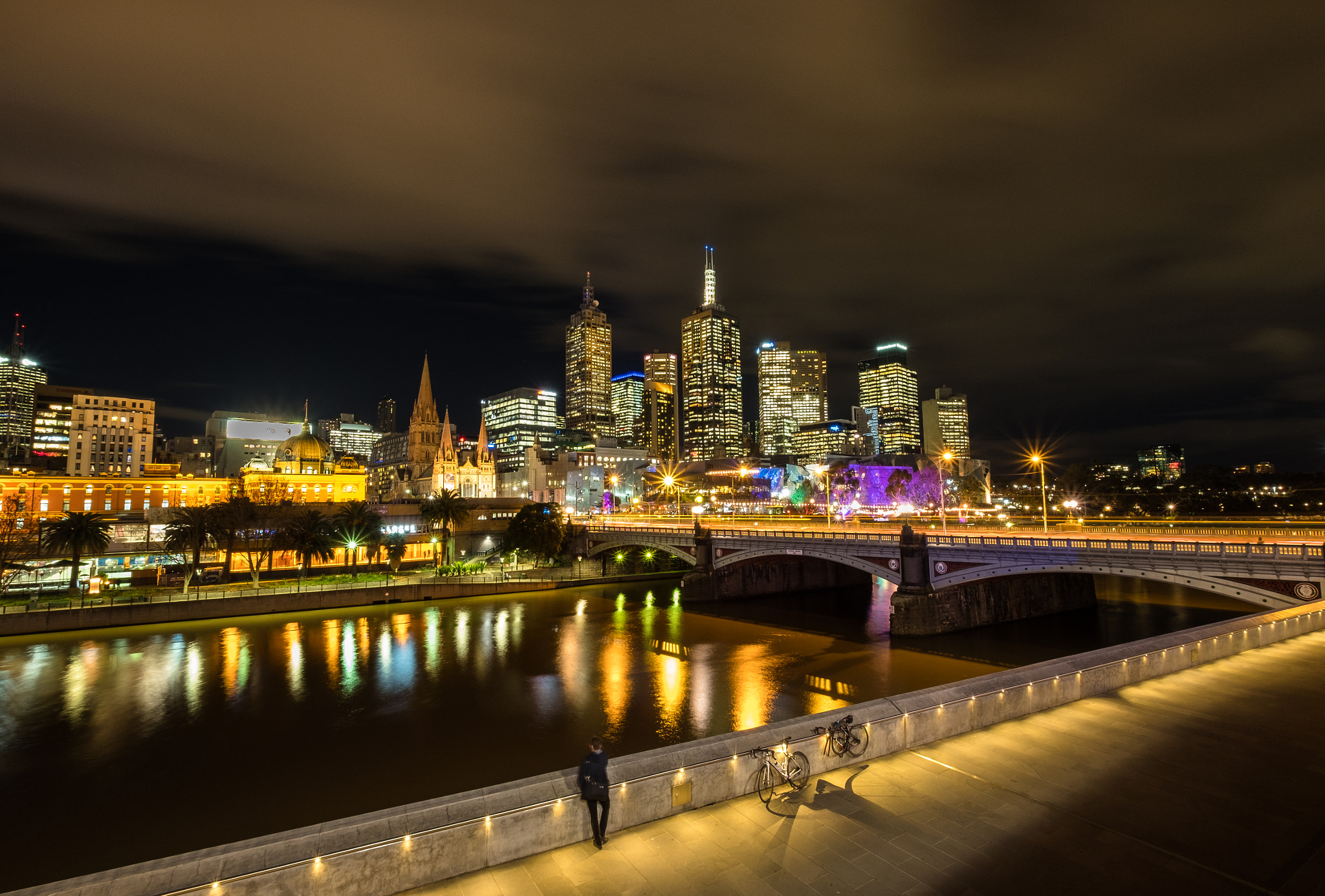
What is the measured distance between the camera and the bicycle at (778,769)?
12766 mm

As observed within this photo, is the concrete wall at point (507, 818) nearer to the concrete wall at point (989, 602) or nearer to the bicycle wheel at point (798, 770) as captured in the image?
the bicycle wheel at point (798, 770)

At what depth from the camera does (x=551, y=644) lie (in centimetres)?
4869

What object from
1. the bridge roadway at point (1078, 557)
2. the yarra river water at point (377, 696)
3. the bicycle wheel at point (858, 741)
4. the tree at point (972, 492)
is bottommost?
the yarra river water at point (377, 696)

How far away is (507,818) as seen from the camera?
1056cm

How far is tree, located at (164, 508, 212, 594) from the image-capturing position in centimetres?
6681

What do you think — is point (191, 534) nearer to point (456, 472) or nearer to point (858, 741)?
point (858, 741)

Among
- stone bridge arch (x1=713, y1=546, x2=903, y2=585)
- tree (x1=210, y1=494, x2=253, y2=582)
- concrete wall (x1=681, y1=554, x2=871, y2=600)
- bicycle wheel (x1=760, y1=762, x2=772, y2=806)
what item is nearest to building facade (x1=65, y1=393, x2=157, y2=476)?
tree (x1=210, y1=494, x2=253, y2=582)

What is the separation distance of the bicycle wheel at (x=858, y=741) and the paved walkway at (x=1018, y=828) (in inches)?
14.9

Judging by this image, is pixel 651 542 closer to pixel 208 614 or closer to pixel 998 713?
pixel 208 614

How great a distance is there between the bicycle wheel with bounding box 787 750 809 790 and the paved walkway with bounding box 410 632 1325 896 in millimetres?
361

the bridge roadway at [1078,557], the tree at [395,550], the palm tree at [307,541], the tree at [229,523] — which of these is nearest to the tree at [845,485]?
the bridge roadway at [1078,557]

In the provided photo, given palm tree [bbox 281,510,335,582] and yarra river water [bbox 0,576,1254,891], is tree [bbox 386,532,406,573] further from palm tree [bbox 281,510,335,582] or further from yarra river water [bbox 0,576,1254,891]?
yarra river water [bbox 0,576,1254,891]

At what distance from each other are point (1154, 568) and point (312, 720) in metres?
47.1

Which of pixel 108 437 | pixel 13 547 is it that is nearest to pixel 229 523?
pixel 13 547
